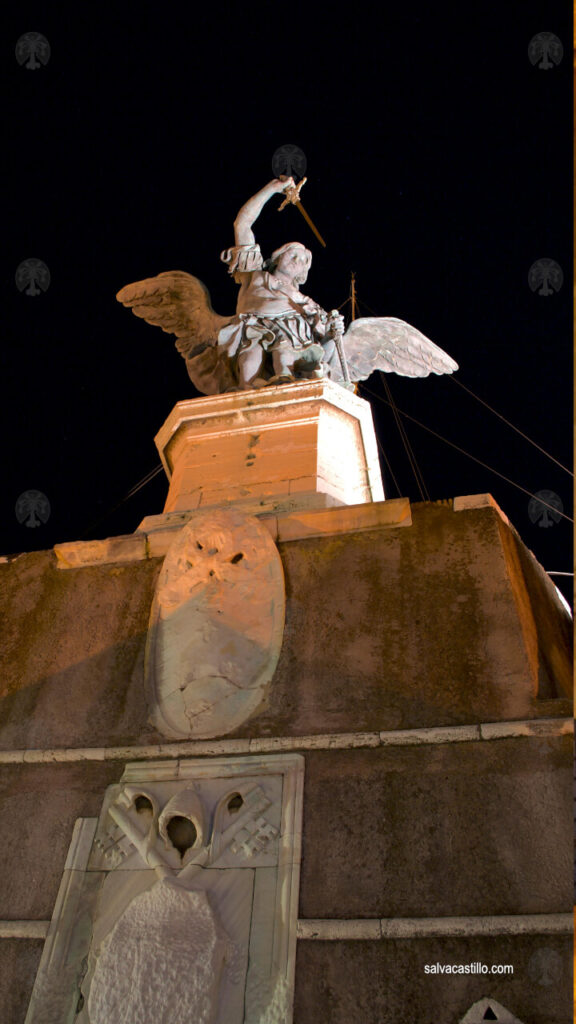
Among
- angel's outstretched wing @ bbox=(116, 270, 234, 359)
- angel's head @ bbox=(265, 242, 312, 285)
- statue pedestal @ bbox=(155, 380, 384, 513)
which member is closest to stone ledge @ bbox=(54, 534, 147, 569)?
statue pedestal @ bbox=(155, 380, 384, 513)

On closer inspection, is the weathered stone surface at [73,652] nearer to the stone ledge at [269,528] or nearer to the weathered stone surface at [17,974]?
the stone ledge at [269,528]

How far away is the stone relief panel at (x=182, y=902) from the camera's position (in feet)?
11.4

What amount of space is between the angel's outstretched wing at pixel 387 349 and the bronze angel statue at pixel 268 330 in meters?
0.01

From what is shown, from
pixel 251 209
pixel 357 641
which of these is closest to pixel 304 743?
pixel 357 641

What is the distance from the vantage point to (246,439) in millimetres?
6484

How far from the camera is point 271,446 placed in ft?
20.8

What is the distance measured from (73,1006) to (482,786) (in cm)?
205

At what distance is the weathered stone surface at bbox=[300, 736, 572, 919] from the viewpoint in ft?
11.5

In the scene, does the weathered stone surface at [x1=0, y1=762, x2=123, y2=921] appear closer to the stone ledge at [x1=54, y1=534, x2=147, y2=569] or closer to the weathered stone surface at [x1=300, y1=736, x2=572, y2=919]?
the weathered stone surface at [x1=300, y1=736, x2=572, y2=919]

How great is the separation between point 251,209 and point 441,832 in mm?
6103

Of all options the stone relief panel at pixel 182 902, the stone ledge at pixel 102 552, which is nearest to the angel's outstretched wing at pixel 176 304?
the stone ledge at pixel 102 552

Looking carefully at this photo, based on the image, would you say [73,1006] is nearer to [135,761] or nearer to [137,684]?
[135,761]

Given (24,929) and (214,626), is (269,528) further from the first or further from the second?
(24,929)

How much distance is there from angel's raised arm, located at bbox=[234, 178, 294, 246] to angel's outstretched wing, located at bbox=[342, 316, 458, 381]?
1.35m
